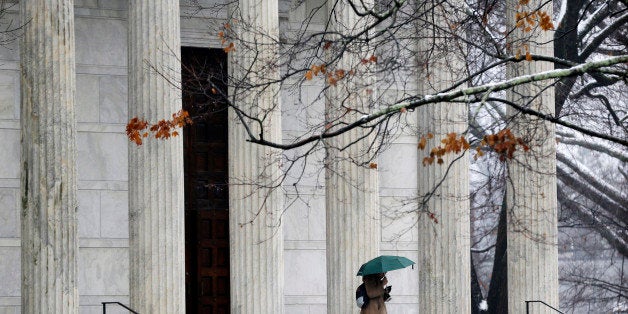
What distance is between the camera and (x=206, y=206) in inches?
1489

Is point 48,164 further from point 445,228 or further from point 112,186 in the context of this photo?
point 445,228

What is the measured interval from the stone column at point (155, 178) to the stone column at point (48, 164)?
1.54m

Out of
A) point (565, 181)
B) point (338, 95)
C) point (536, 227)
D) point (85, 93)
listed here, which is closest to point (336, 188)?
point (338, 95)

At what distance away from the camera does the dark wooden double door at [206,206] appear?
3762 cm

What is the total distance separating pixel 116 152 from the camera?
36.2m

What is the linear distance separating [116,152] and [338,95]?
589 centimetres

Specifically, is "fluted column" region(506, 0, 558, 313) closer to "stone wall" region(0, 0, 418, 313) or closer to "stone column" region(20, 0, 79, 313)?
"stone wall" region(0, 0, 418, 313)

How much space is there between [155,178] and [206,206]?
22.1 ft

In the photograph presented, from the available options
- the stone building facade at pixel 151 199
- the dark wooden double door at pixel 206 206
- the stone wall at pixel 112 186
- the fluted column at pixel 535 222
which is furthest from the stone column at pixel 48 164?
the fluted column at pixel 535 222

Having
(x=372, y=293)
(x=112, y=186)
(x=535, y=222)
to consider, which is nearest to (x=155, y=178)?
(x=372, y=293)

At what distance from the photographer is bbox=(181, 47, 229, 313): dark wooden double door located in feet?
123

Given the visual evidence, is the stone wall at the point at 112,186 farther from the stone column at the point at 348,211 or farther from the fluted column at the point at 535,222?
the fluted column at the point at 535,222

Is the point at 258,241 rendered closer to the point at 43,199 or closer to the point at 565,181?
the point at 43,199

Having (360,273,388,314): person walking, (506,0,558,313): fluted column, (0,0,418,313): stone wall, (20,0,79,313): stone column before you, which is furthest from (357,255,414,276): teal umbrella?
(20,0,79,313): stone column
